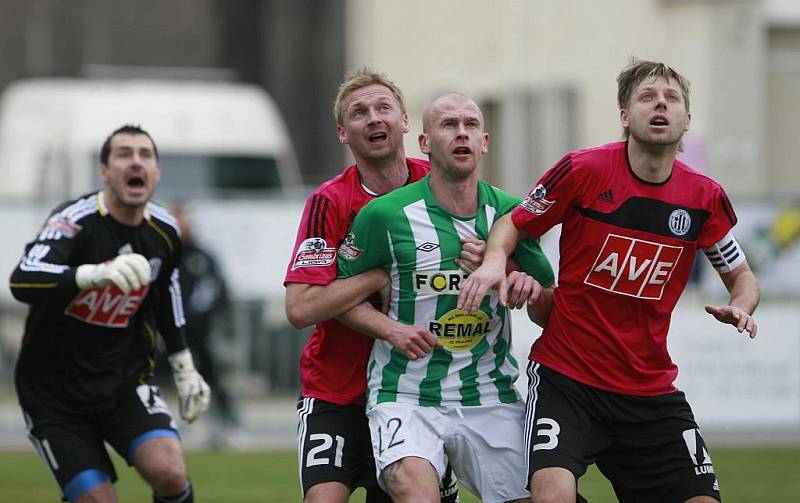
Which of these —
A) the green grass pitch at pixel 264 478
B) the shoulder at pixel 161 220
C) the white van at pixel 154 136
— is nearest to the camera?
the shoulder at pixel 161 220

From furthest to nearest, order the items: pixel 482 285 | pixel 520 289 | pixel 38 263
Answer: pixel 38 263
pixel 520 289
pixel 482 285

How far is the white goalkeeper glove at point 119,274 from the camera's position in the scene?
24.0 ft

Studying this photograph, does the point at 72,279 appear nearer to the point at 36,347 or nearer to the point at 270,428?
the point at 36,347

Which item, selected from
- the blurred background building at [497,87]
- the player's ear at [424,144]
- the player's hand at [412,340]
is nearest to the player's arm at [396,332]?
the player's hand at [412,340]

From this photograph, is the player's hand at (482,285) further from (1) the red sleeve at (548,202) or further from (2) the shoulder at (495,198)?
(2) the shoulder at (495,198)

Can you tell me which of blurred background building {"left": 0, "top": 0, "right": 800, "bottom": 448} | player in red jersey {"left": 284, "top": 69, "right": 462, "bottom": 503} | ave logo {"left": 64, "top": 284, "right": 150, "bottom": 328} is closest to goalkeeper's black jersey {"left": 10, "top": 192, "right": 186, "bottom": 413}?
ave logo {"left": 64, "top": 284, "right": 150, "bottom": 328}

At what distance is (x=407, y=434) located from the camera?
6539 mm

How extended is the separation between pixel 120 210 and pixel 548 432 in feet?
8.50

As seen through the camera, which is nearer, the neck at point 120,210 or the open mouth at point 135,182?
the open mouth at point 135,182

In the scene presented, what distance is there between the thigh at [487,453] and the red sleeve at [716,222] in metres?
1.14

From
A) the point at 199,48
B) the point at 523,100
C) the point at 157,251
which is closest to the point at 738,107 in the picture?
the point at 523,100

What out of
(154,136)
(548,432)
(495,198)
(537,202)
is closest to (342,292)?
(495,198)

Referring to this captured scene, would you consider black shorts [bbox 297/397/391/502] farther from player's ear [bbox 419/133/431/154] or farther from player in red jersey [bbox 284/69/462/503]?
player's ear [bbox 419/133/431/154]

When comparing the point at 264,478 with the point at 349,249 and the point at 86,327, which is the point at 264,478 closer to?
the point at 86,327
